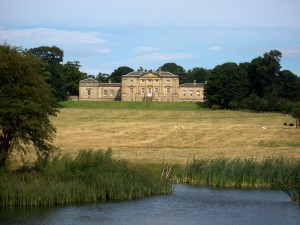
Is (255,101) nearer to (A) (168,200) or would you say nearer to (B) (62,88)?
(B) (62,88)

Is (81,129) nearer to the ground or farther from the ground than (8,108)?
nearer to the ground

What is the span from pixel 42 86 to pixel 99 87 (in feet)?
388

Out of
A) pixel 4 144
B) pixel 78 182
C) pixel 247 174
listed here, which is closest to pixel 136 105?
pixel 247 174

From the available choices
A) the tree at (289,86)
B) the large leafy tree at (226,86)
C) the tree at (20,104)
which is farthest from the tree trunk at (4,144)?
the tree at (289,86)

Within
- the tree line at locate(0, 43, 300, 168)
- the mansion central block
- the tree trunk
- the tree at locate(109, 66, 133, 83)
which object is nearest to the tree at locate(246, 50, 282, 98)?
the tree line at locate(0, 43, 300, 168)

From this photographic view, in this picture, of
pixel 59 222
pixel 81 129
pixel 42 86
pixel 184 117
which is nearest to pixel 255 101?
pixel 184 117

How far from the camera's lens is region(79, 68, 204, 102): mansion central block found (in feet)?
472

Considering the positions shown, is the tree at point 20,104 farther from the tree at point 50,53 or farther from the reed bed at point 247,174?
the tree at point 50,53

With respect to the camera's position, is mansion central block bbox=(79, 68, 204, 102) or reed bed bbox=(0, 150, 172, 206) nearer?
reed bed bbox=(0, 150, 172, 206)

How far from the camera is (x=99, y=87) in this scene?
486 ft

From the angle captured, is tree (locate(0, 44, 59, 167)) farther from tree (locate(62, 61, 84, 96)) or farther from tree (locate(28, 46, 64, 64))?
tree (locate(28, 46, 64, 64))

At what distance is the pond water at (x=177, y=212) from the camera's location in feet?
78.0

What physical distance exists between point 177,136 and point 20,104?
3741cm

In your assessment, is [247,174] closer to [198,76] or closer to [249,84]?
[249,84]
